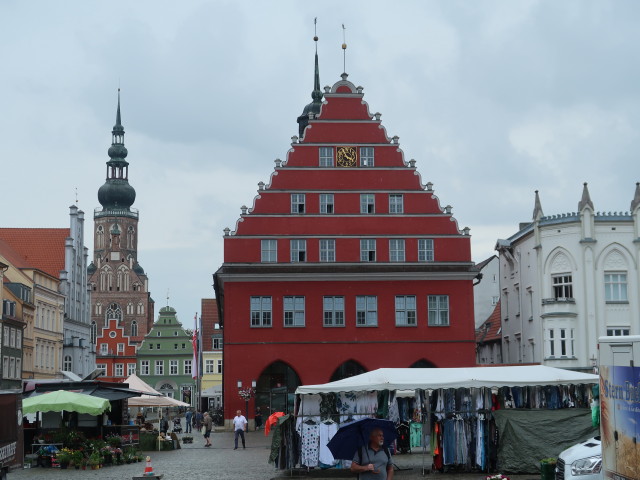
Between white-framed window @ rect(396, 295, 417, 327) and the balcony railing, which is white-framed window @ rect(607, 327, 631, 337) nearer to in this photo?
the balcony railing

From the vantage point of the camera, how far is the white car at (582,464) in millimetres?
17125

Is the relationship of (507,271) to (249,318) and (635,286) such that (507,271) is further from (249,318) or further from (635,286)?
(249,318)

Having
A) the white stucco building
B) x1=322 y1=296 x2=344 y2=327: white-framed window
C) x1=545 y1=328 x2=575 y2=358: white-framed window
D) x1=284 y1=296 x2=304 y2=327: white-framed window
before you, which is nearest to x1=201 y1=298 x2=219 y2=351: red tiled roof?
x1=284 y1=296 x2=304 y2=327: white-framed window

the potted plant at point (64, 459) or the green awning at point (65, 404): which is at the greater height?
the green awning at point (65, 404)

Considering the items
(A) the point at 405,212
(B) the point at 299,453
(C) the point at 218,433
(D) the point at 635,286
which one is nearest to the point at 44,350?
(C) the point at 218,433

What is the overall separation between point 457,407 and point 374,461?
38.8 ft

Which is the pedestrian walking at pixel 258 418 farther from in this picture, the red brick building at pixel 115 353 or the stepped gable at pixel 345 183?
the red brick building at pixel 115 353

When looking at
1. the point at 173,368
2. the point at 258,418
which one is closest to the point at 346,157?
the point at 258,418

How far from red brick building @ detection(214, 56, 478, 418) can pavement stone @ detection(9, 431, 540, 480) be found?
1617cm

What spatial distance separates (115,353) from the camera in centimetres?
12688

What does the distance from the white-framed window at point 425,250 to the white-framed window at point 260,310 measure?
8122 millimetres

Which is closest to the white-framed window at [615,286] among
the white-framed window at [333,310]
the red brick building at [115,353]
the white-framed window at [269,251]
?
the white-framed window at [333,310]

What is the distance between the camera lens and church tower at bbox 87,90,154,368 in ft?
467

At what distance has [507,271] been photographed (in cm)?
5997
